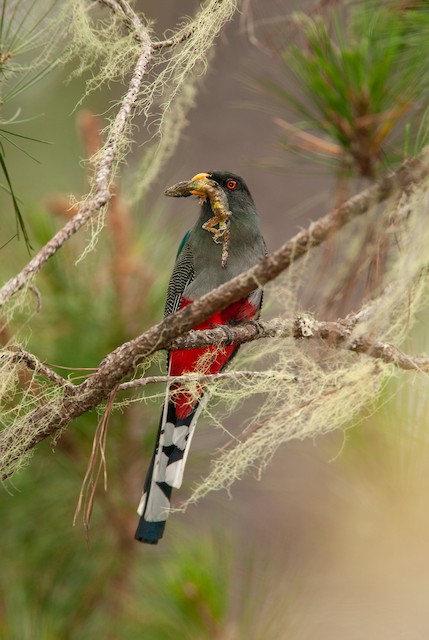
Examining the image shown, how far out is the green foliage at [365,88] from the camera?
152 cm

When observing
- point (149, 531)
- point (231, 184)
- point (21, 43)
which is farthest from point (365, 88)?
point (231, 184)

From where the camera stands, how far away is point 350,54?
154 cm

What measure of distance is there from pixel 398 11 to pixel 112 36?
2.25 feet

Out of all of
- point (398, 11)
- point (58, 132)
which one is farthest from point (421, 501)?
point (58, 132)

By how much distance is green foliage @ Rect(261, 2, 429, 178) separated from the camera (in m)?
1.52

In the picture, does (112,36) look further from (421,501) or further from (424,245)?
(421,501)

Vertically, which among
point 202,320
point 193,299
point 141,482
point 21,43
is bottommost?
point 141,482

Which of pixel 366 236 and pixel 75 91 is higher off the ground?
pixel 75 91

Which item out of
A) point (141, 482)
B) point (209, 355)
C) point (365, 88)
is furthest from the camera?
point (141, 482)

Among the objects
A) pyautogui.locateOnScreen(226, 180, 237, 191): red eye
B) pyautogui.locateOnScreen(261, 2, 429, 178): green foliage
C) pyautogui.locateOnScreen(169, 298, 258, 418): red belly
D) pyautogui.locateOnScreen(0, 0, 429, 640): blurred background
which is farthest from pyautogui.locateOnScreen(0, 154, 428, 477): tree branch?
pyautogui.locateOnScreen(226, 180, 237, 191): red eye

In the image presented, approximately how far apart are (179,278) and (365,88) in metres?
1.60

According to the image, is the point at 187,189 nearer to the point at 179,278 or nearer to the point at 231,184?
the point at 179,278

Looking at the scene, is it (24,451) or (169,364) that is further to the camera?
(169,364)

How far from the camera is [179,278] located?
10.0ft
